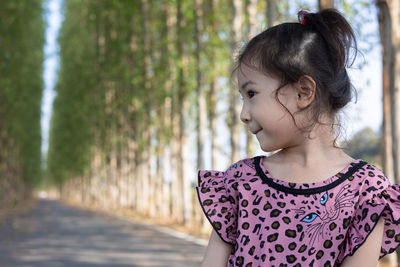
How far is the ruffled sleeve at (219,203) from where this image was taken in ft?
6.29

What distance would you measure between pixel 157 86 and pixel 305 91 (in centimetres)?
2230

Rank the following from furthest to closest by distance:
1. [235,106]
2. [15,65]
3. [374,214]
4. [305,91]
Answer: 1. [15,65]
2. [235,106]
3. [305,91]
4. [374,214]

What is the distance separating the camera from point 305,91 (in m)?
1.84

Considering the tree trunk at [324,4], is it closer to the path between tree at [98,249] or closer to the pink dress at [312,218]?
the path between tree at [98,249]

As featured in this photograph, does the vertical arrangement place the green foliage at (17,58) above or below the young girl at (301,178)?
above

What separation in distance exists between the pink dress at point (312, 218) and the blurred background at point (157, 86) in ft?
0.70

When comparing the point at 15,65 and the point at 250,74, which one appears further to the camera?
the point at 15,65

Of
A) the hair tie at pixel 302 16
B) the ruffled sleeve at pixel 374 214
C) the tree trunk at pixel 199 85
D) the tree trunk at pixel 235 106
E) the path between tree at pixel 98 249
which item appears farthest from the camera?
the tree trunk at pixel 199 85

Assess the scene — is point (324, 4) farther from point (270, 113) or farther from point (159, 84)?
point (159, 84)

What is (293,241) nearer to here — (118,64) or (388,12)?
(388,12)

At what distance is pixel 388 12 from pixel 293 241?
20.4ft

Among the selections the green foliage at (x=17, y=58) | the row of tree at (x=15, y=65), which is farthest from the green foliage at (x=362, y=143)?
the green foliage at (x=17, y=58)

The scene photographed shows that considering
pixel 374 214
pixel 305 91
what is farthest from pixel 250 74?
pixel 374 214

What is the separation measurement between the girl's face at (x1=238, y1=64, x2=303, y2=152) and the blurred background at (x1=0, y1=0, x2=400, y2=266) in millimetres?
192
